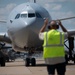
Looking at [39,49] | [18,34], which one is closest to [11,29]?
[18,34]

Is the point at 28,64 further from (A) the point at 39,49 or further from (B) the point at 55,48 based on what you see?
(B) the point at 55,48

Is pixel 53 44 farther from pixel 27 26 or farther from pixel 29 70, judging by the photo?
pixel 27 26

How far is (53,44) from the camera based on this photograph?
26.3 feet

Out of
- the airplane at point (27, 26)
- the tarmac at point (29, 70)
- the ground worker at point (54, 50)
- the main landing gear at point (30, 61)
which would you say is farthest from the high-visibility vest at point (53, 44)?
the main landing gear at point (30, 61)

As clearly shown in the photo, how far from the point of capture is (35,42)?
2206 cm

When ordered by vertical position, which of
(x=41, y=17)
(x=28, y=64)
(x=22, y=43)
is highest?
(x=41, y=17)

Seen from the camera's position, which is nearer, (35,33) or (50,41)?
(50,41)

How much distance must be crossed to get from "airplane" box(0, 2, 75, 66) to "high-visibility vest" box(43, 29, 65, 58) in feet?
41.7

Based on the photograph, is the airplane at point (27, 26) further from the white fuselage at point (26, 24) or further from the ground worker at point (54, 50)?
the ground worker at point (54, 50)

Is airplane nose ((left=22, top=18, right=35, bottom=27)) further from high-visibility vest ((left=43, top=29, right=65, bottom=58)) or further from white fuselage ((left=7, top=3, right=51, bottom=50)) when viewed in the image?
high-visibility vest ((left=43, top=29, right=65, bottom=58))

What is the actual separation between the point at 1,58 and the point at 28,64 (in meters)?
2.55

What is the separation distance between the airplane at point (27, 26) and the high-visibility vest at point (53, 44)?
41.7 feet

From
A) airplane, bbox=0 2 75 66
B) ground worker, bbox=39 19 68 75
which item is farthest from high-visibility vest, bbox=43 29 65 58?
airplane, bbox=0 2 75 66

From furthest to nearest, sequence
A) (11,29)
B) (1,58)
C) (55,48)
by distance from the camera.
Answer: (1,58)
(11,29)
(55,48)
